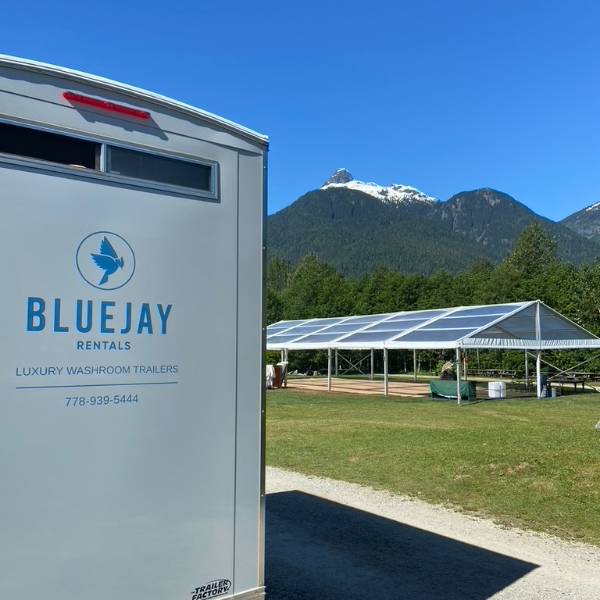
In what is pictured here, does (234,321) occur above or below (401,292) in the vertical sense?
below

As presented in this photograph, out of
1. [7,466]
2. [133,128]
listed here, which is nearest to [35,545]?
[7,466]

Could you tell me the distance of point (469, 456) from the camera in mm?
10648

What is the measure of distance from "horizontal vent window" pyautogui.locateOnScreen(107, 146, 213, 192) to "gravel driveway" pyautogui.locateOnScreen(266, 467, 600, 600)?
3395mm

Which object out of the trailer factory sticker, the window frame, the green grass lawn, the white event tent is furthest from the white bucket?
the window frame

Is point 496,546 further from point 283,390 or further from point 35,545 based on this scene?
point 283,390

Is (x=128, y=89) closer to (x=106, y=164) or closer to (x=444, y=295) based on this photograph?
(x=106, y=164)

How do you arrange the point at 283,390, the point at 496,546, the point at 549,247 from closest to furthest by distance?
1. the point at 496,546
2. the point at 283,390
3. the point at 549,247

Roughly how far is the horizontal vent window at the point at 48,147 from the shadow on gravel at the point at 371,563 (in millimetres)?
3718

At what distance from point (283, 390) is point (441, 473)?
1780cm

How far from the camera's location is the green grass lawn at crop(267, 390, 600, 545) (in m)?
7.97

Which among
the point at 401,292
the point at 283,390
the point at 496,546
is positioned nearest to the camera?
the point at 496,546

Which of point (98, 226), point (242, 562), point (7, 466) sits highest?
point (98, 226)

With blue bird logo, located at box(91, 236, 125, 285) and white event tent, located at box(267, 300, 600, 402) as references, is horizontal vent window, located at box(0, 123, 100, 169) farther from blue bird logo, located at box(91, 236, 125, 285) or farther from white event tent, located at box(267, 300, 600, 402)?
white event tent, located at box(267, 300, 600, 402)

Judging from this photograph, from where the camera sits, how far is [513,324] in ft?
76.5
